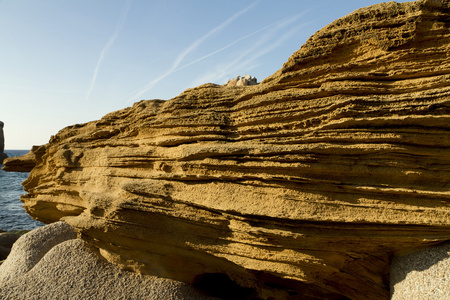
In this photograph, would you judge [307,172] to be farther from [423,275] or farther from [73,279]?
[73,279]

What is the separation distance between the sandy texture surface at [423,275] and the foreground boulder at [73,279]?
4.01 meters

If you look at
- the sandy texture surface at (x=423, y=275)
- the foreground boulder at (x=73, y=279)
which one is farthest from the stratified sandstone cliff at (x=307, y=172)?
the foreground boulder at (x=73, y=279)

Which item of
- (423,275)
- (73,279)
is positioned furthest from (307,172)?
(73,279)

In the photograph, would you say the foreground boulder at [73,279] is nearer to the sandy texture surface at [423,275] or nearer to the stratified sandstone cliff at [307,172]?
the stratified sandstone cliff at [307,172]

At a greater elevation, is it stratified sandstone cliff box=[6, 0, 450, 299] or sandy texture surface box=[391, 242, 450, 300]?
stratified sandstone cliff box=[6, 0, 450, 299]

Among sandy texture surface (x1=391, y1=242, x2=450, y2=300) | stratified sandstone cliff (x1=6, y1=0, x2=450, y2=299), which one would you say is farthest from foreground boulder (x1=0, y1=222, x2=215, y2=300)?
sandy texture surface (x1=391, y1=242, x2=450, y2=300)

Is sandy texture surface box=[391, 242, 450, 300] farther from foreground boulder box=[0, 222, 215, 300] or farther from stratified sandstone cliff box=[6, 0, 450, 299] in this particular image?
foreground boulder box=[0, 222, 215, 300]

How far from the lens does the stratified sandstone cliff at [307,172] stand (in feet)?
14.6

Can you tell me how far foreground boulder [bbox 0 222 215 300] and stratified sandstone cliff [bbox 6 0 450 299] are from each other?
1.44 feet

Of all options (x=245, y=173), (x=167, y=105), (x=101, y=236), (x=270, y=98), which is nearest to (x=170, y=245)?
(x=101, y=236)

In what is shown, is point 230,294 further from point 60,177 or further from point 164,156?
point 60,177

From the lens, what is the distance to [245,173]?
5242 millimetres

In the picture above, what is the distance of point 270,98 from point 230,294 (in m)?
4.92

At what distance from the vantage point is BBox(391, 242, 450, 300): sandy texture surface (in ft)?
13.3
